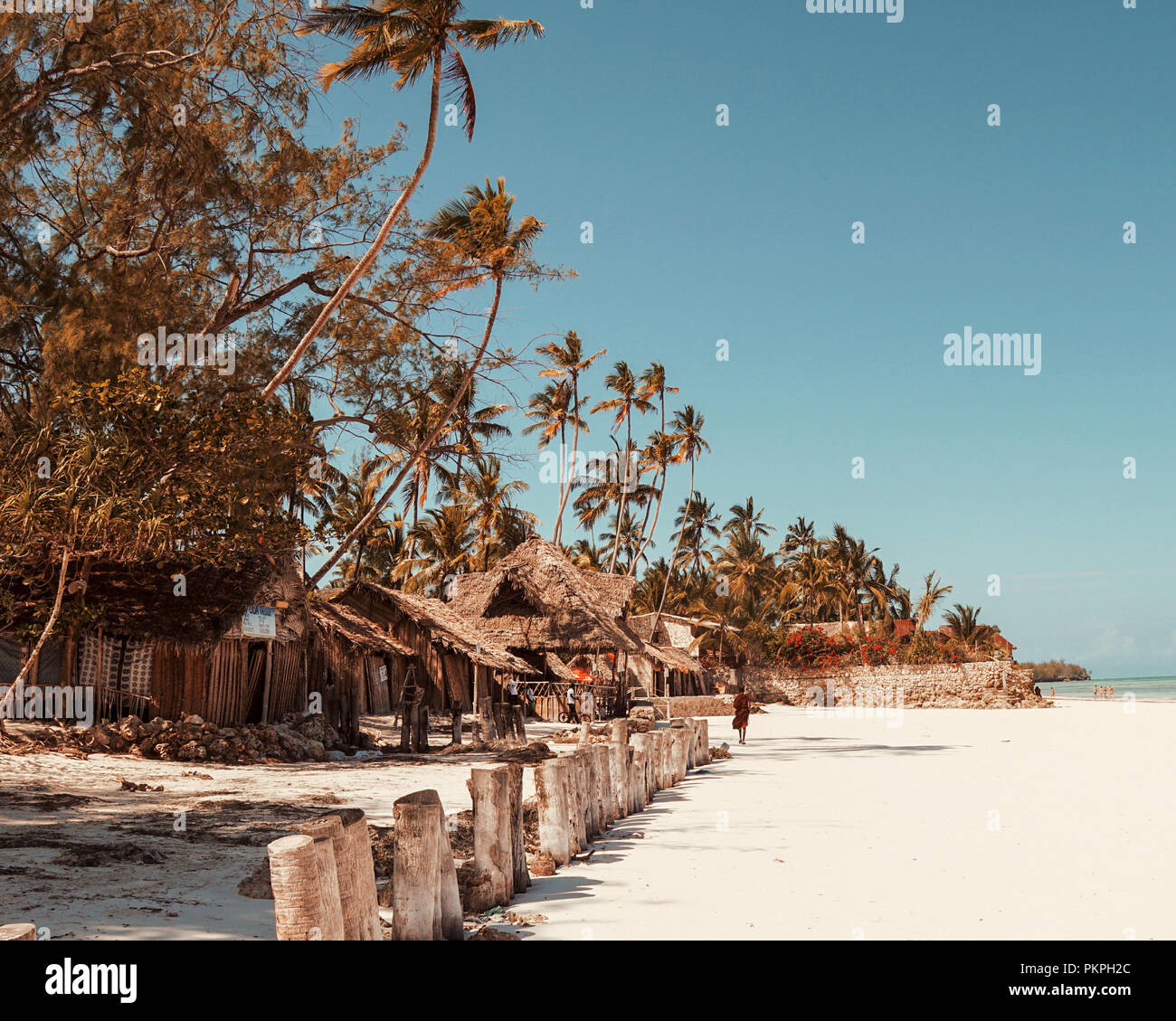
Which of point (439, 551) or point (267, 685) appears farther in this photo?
point (439, 551)

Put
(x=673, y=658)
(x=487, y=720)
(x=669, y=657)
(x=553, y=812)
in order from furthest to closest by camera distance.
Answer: (x=673, y=658) < (x=669, y=657) < (x=487, y=720) < (x=553, y=812)

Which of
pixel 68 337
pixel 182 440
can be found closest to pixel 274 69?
pixel 68 337

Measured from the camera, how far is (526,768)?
15062 millimetres

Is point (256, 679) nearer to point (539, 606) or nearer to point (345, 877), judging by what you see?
point (539, 606)

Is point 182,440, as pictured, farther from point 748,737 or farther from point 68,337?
point 748,737

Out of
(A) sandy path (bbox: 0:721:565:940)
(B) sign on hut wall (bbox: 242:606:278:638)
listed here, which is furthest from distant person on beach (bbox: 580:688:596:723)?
(A) sandy path (bbox: 0:721:565:940)

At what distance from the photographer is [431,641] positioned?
2331 cm

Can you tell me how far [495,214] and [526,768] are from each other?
42.2 ft

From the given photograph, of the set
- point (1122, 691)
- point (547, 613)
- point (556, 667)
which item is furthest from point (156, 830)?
point (1122, 691)

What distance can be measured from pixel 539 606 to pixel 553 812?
2225 cm

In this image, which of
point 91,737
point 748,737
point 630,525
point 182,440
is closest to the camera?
point 182,440

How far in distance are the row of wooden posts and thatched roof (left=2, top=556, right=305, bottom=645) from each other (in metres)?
8.41

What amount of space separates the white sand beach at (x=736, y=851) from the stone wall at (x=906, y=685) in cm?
2960

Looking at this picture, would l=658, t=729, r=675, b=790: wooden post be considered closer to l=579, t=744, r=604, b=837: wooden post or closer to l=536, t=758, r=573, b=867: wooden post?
l=579, t=744, r=604, b=837: wooden post
